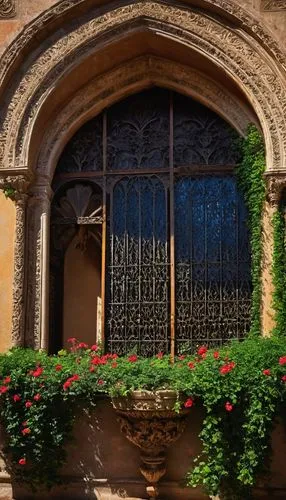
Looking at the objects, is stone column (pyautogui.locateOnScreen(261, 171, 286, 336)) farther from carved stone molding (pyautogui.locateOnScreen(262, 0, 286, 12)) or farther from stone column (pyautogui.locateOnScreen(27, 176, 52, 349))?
stone column (pyautogui.locateOnScreen(27, 176, 52, 349))

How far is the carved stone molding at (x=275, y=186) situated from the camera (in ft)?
25.8

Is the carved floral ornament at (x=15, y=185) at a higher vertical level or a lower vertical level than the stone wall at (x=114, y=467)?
higher

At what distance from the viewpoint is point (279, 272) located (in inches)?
308

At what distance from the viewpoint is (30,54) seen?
858cm

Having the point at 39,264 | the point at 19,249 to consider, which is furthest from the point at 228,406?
the point at 19,249

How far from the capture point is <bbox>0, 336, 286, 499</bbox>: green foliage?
644cm

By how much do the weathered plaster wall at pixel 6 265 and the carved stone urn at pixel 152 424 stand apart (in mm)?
1965

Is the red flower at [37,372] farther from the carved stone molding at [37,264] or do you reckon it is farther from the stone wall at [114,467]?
the carved stone molding at [37,264]

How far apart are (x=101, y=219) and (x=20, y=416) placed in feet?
9.71

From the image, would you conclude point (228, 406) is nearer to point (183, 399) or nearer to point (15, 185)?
point (183, 399)

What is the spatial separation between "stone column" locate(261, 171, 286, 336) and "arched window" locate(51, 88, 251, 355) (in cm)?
36

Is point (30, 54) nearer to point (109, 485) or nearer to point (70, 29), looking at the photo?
point (70, 29)

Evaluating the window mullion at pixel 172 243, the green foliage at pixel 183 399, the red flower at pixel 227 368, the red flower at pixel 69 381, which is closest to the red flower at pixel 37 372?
the green foliage at pixel 183 399

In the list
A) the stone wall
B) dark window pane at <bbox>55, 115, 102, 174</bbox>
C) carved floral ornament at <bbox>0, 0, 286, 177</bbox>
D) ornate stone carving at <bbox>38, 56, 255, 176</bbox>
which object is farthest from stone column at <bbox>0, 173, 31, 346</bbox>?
the stone wall
